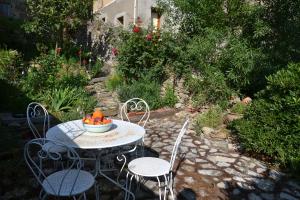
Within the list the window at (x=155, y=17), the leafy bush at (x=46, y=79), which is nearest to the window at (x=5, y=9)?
the leafy bush at (x=46, y=79)

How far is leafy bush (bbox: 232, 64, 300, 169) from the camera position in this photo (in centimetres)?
438

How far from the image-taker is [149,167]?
3.29 metres

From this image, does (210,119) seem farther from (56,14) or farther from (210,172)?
(56,14)

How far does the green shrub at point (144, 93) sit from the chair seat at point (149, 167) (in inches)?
151

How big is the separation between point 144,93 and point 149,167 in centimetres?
418

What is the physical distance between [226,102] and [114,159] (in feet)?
11.4

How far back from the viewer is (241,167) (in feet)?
14.9

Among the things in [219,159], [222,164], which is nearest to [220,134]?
[219,159]

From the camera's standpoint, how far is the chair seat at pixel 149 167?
3.15 m

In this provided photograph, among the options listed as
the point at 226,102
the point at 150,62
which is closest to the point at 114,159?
the point at 226,102

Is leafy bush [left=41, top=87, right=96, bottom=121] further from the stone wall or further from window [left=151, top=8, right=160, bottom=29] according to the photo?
window [left=151, top=8, right=160, bottom=29]

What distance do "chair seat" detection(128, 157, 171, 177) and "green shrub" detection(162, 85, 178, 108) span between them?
4.10 meters

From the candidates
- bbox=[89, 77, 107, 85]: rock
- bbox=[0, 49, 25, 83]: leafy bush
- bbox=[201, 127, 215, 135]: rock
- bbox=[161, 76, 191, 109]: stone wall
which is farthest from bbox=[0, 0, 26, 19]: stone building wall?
bbox=[201, 127, 215, 135]: rock

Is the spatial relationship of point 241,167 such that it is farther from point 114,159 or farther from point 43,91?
point 43,91
